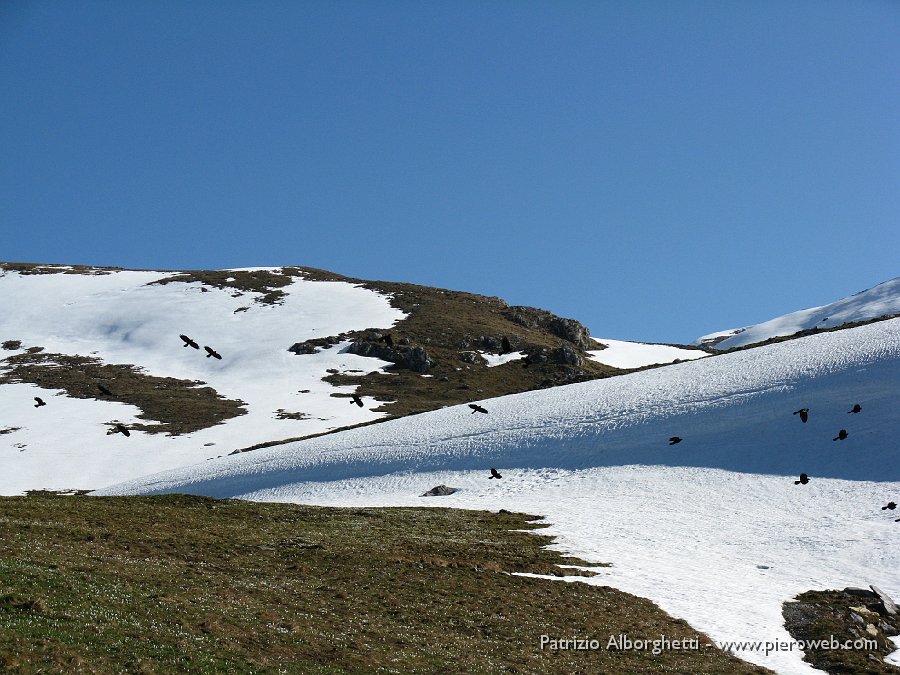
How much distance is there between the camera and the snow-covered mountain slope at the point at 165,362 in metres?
88.8

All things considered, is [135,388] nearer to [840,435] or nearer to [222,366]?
[222,366]

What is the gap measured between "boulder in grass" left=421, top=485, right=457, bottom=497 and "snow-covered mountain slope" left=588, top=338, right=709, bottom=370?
101 m

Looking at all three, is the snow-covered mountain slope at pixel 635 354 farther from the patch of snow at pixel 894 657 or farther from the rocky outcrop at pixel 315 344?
the patch of snow at pixel 894 657

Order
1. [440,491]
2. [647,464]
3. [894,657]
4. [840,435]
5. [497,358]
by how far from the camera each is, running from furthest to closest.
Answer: [497,358]
[647,464]
[440,491]
[840,435]
[894,657]

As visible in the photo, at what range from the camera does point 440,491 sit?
63.2 metres

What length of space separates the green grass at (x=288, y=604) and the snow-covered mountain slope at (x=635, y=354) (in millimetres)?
127992

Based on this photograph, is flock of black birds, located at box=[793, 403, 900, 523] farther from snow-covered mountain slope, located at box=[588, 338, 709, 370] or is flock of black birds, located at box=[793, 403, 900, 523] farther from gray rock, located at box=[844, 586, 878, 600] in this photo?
snow-covered mountain slope, located at box=[588, 338, 709, 370]

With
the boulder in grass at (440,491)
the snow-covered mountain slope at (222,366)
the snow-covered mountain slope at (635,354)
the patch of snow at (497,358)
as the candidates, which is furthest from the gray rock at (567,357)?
the boulder in grass at (440,491)

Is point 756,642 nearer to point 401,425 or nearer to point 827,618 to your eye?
point 827,618

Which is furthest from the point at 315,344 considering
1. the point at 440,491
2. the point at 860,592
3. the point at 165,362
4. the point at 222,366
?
the point at 860,592

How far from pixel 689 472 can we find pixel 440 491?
2056cm

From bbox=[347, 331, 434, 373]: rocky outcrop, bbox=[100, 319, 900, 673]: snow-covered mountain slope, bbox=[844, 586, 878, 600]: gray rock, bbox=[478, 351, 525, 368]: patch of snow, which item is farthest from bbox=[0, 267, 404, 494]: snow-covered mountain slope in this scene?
bbox=[844, 586, 878, 600]: gray rock

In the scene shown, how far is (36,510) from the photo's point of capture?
132ft

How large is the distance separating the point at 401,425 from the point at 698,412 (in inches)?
1269
